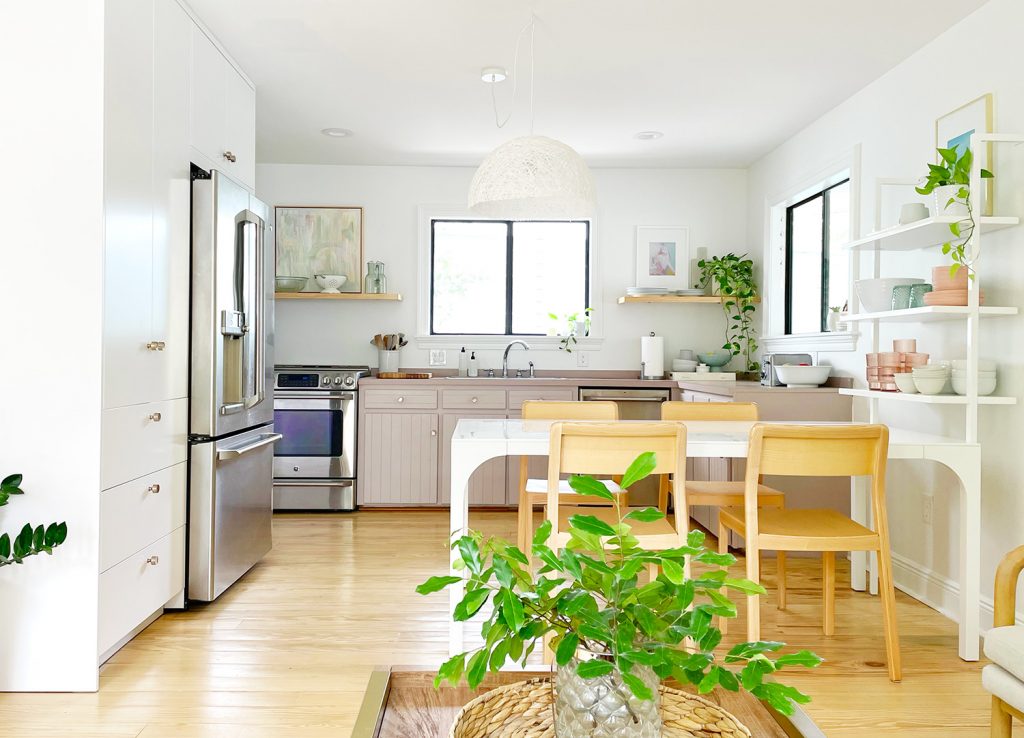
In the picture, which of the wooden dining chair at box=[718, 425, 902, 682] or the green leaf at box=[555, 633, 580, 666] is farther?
the wooden dining chair at box=[718, 425, 902, 682]

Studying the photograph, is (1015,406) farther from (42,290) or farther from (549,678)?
(42,290)

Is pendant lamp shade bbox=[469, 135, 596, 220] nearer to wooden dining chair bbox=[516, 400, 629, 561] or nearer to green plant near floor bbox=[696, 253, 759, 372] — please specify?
wooden dining chair bbox=[516, 400, 629, 561]

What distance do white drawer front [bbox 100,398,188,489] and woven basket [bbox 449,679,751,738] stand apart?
171cm

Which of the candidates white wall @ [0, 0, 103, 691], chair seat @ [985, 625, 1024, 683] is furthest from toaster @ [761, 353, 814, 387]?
white wall @ [0, 0, 103, 691]

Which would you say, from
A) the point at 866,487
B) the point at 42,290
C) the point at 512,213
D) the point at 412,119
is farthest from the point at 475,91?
the point at 866,487

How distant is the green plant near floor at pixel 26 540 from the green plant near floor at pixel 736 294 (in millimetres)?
4085

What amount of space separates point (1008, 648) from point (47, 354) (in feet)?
8.71

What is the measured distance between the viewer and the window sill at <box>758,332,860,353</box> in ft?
12.8

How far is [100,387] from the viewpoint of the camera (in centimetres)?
224

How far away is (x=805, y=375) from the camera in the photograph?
3.95 meters

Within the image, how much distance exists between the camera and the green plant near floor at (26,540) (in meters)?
2.10

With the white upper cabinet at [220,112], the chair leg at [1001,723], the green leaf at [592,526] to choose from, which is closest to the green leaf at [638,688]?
the green leaf at [592,526]

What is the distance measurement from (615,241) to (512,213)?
2414 mm

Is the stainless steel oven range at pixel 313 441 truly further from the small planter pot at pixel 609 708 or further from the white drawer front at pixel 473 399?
the small planter pot at pixel 609 708
